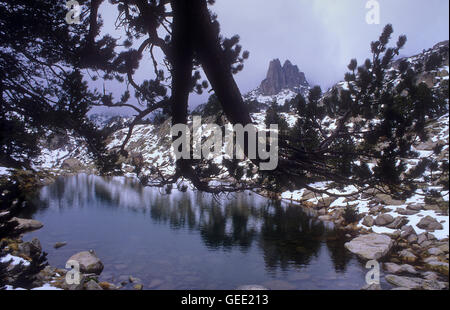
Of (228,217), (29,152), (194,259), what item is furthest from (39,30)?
(228,217)

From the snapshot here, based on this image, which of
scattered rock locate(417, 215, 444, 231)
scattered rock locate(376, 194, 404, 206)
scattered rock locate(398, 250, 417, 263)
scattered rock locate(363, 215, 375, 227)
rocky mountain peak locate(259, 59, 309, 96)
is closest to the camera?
scattered rock locate(398, 250, 417, 263)

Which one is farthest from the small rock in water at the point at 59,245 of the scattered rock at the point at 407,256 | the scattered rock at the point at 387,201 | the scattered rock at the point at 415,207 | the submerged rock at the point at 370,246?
the scattered rock at the point at 415,207

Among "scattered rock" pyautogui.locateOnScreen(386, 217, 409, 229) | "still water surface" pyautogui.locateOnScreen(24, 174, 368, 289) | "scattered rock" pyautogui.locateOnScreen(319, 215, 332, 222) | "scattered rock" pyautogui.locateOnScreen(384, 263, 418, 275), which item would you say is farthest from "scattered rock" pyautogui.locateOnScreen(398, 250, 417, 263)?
"scattered rock" pyautogui.locateOnScreen(319, 215, 332, 222)

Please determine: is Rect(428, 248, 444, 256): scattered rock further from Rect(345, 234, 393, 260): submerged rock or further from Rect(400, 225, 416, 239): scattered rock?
Rect(400, 225, 416, 239): scattered rock

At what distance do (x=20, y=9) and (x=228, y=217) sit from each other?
1208 centimetres

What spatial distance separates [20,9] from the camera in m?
2.97

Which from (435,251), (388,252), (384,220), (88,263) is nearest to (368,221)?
(384,220)

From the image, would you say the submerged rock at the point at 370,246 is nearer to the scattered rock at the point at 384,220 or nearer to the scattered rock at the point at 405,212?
the scattered rock at the point at 384,220

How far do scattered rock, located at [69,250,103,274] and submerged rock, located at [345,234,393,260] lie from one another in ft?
26.5

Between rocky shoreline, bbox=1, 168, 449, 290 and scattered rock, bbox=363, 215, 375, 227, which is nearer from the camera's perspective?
rocky shoreline, bbox=1, 168, 449, 290

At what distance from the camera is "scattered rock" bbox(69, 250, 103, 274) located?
765 cm

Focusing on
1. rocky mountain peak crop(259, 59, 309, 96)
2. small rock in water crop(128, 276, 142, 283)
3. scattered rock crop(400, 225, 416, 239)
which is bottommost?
small rock in water crop(128, 276, 142, 283)

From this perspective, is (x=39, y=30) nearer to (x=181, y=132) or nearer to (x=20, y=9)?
(x=20, y=9)

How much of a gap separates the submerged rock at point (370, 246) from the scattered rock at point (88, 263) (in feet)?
26.5
